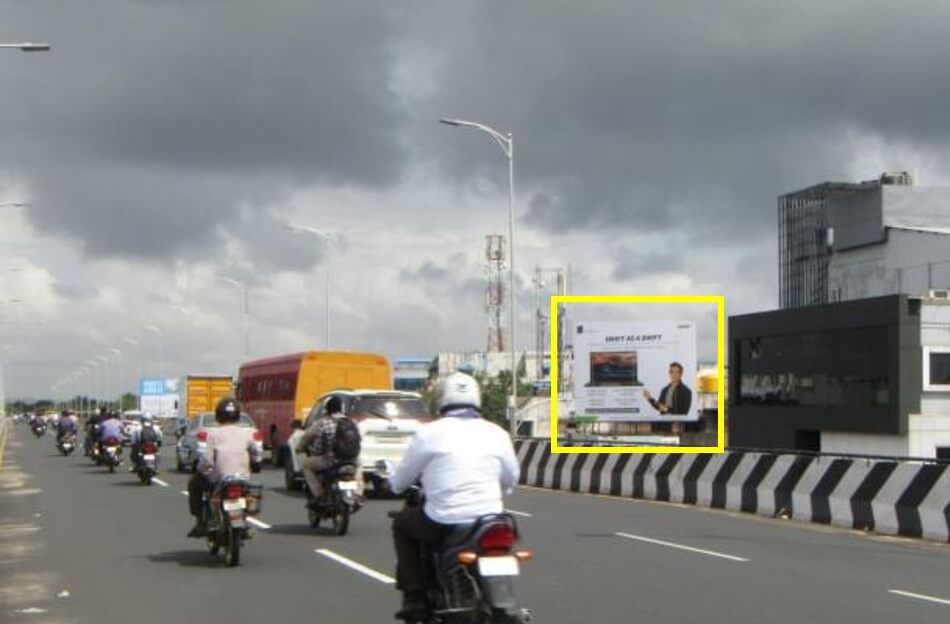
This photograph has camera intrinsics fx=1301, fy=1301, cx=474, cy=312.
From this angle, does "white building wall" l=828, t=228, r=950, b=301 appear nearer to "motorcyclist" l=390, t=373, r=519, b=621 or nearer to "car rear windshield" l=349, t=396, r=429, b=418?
"car rear windshield" l=349, t=396, r=429, b=418

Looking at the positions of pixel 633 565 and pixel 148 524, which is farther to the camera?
pixel 148 524

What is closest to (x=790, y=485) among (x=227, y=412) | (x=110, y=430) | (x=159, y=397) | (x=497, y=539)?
(x=227, y=412)

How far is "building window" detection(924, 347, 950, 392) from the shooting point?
5966cm

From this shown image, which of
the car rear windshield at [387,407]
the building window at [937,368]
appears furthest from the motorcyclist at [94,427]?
the building window at [937,368]

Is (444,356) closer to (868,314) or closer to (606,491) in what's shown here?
(868,314)

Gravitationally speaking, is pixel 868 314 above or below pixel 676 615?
above

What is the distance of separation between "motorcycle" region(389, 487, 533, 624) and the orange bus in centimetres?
2742

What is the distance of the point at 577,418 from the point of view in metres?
31.1

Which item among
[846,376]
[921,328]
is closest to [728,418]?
[846,376]

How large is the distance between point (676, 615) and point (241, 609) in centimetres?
351

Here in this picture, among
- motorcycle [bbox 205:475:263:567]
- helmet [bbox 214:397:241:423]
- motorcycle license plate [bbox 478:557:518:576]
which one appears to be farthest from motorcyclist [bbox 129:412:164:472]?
motorcycle license plate [bbox 478:557:518:576]

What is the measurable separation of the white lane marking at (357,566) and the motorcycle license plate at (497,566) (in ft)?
17.7

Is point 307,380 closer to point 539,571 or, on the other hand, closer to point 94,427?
point 94,427

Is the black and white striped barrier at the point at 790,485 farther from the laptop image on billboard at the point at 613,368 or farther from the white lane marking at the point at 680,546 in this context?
the white lane marking at the point at 680,546
